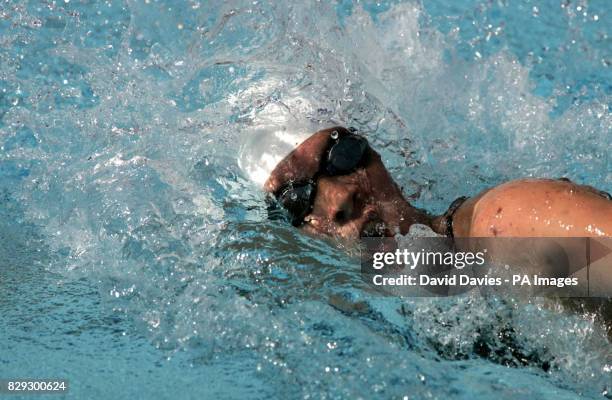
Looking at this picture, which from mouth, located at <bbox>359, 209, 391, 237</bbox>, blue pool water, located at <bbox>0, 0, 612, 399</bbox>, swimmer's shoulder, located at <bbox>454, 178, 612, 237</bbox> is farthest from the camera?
mouth, located at <bbox>359, 209, 391, 237</bbox>

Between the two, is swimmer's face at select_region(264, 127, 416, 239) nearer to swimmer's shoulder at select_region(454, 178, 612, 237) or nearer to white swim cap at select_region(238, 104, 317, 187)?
white swim cap at select_region(238, 104, 317, 187)

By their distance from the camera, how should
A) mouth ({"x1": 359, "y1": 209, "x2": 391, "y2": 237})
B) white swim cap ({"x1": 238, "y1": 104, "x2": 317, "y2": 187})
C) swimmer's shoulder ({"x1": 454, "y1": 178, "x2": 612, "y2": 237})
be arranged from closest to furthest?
swimmer's shoulder ({"x1": 454, "y1": 178, "x2": 612, "y2": 237}) → mouth ({"x1": 359, "y1": 209, "x2": 391, "y2": 237}) → white swim cap ({"x1": 238, "y1": 104, "x2": 317, "y2": 187})

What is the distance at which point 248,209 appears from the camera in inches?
114

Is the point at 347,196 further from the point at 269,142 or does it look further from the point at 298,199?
the point at 269,142

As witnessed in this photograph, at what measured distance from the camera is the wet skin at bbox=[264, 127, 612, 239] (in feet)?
6.39

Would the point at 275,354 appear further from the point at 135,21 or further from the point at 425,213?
the point at 135,21

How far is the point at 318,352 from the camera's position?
6.57ft

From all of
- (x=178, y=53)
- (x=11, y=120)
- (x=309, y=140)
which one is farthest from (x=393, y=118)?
(x=11, y=120)

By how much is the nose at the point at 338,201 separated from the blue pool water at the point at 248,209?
0.37 ft

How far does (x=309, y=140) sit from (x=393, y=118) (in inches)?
22.8

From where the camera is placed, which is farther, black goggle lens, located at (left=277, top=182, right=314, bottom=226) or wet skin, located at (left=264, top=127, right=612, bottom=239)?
black goggle lens, located at (left=277, top=182, right=314, bottom=226)

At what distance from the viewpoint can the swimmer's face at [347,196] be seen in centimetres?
249

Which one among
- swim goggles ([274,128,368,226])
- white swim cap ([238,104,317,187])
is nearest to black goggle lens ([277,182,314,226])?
swim goggles ([274,128,368,226])

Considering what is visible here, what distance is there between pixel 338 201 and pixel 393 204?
18 cm
